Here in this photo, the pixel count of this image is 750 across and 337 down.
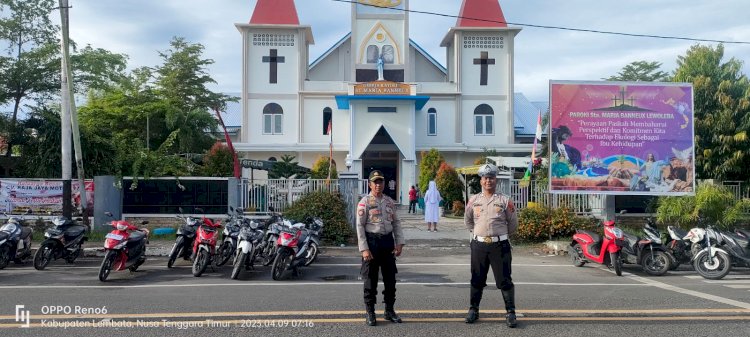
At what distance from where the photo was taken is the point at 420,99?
1072 inches

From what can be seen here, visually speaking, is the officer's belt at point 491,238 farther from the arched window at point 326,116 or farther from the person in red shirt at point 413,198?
the arched window at point 326,116

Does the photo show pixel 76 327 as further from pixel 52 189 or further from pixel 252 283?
pixel 52 189

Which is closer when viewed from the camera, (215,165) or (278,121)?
(215,165)

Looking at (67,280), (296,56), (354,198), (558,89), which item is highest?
(296,56)

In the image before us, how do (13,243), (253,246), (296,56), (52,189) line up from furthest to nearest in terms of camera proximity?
(296,56) < (52,189) < (13,243) < (253,246)

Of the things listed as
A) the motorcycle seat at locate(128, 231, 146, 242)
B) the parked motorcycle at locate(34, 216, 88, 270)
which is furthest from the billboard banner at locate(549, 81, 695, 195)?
the parked motorcycle at locate(34, 216, 88, 270)

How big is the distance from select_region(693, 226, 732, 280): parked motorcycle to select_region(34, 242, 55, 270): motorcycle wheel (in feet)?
38.9

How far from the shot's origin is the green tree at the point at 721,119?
1756 centimetres

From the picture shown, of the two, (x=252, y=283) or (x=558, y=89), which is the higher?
(x=558, y=89)

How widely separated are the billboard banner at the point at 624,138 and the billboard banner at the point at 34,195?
13.0 metres

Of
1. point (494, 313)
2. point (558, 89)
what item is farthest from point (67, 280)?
point (558, 89)

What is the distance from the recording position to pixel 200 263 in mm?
9617

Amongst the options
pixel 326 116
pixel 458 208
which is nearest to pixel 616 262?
pixel 458 208

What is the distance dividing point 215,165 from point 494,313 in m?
13.8
